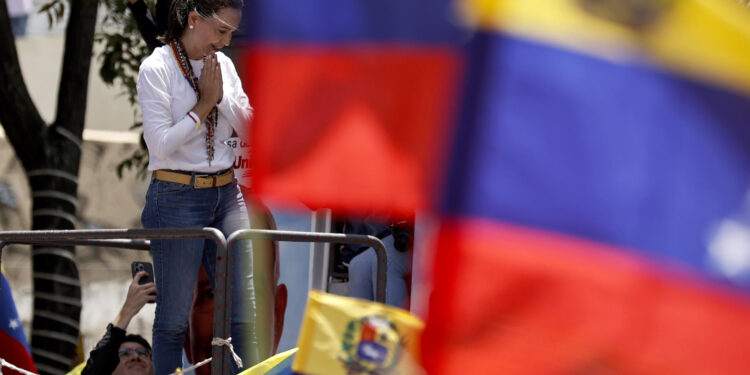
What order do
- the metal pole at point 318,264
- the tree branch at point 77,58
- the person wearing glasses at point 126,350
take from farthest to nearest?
1. the tree branch at point 77,58
2. the metal pole at point 318,264
3. the person wearing glasses at point 126,350

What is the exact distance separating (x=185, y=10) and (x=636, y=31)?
276 centimetres

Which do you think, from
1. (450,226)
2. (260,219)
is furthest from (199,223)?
(450,226)

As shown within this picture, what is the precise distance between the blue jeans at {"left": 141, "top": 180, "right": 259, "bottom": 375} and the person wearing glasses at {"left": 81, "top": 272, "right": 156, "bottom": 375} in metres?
0.62

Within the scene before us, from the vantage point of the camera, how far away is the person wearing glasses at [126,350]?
489 centimetres

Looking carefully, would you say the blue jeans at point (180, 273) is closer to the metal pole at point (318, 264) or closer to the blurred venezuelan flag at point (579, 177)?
the metal pole at point (318, 264)

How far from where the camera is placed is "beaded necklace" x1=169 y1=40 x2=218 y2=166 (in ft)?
14.0

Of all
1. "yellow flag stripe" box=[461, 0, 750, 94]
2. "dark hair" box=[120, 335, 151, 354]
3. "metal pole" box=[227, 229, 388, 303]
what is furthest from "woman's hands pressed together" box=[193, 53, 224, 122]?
"yellow flag stripe" box=[461, 0, 750, 94]

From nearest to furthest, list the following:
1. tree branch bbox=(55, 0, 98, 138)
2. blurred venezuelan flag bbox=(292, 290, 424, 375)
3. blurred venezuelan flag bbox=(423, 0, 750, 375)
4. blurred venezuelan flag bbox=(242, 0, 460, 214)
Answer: blurred venezuelan flag bbox=(423, 0, 750, 375) → blurred venezuelan flag bbox=(242, 0, 460, 214) → blurred venezuelan flag bbox=(292, 290, 424, 375) → tree branch bbox=(55, 0, 98, 138)

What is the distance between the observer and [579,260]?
5.92 ft

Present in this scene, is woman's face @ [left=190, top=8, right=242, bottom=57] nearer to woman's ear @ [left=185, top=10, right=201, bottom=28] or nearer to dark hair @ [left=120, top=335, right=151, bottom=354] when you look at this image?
woman's ear @ [left=185, top=10, right=201, bottom=28]

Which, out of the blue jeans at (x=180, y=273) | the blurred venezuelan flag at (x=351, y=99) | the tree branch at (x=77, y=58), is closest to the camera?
the blurred venezuelan flag at (x=351, y=99)

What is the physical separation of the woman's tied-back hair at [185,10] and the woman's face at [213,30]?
0.02 m

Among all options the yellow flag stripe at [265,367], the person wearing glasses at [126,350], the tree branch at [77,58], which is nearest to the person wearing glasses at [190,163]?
the yellow flag stripe at [265,367]

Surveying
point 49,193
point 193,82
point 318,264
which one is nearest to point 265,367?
point 193,82
